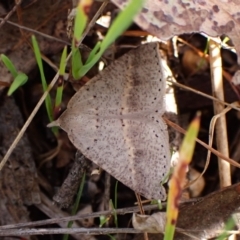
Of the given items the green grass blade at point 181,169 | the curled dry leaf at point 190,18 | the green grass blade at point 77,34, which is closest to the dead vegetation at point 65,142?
the green grass blade at point 77,34

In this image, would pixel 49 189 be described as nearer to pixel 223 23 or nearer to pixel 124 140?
pixel 124 140

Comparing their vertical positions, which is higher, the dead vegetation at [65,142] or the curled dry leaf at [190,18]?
the curled dry leaf at [190,18]

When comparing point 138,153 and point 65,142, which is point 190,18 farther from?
point 65,142

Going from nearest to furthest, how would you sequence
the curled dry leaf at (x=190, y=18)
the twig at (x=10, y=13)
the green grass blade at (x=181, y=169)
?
the green grass blade at (x=181, y=169)
the curled dry leaf at (x=190, y=18)
the twig at (x=10, y=13)

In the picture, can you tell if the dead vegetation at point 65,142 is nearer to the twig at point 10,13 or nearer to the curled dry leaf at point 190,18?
the twig at point 10,13

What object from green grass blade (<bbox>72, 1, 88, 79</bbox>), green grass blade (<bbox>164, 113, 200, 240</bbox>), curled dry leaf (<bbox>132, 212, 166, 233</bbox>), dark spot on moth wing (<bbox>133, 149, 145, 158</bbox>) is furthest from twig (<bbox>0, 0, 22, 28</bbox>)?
green grass blade (<bbox>164, 113, 200, 240</bbox>)
